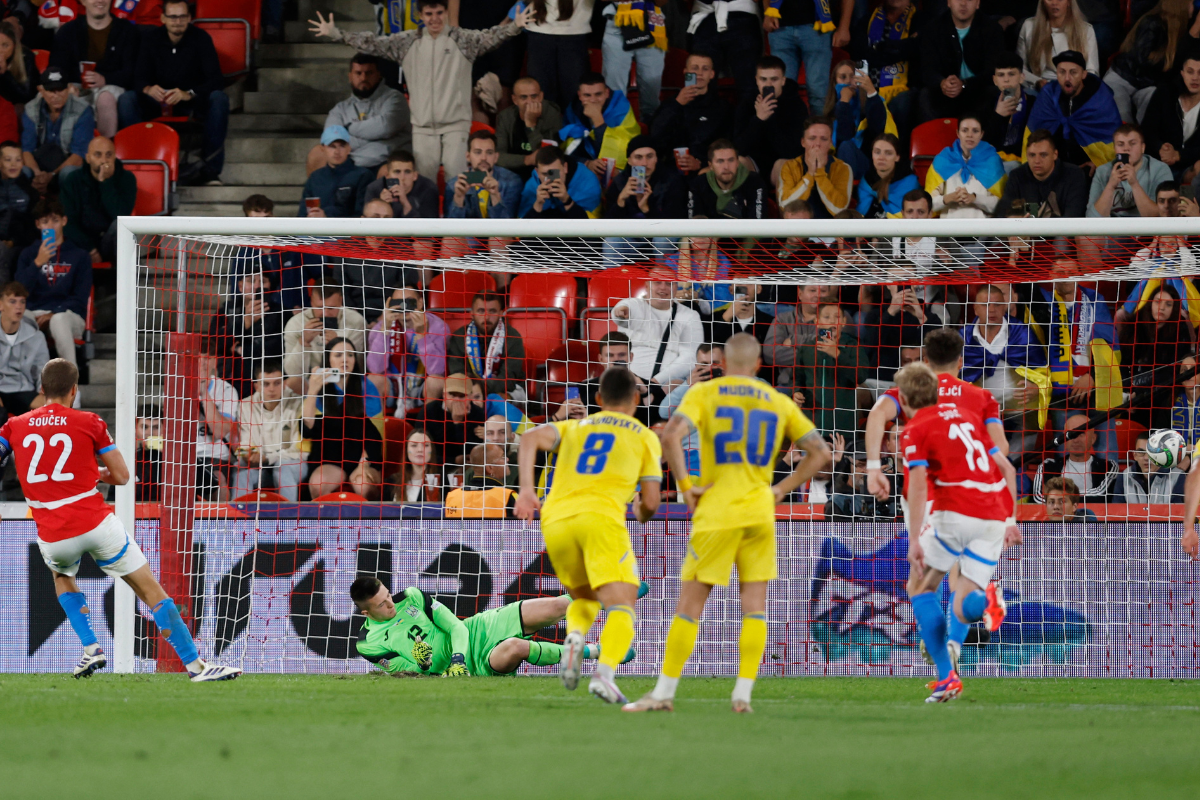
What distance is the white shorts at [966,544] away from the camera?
305 inches

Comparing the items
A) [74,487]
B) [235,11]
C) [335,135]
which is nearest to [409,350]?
[335,135]

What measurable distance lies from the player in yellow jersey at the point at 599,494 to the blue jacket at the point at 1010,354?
177 inches

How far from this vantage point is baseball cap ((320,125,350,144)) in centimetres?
1341

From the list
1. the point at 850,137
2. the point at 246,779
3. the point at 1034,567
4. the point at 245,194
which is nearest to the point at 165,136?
the point at 245,194

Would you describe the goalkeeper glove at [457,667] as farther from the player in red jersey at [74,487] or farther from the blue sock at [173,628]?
the blue sock at [173,628]

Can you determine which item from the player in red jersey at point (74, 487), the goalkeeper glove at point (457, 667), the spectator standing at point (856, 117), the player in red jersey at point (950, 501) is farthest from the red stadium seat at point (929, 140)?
the player in red jersey at point (74, 487)

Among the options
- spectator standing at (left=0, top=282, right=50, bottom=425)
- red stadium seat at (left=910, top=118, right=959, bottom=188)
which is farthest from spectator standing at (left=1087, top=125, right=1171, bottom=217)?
spectator standing at (left=0, top=282, right=50, bottom=425)

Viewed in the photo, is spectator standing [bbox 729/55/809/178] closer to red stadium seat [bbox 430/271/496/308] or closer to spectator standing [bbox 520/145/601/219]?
spectator standing [bbox 520/145/601/219]

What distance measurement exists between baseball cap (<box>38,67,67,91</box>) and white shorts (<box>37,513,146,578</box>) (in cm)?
749

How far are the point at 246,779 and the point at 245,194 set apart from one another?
36.5 feet

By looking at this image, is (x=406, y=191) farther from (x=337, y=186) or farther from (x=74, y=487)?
(x=74, y=487)

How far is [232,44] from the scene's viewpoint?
15.8 m

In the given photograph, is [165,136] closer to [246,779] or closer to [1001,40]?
[1001,40]

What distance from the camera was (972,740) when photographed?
18.7 feet
